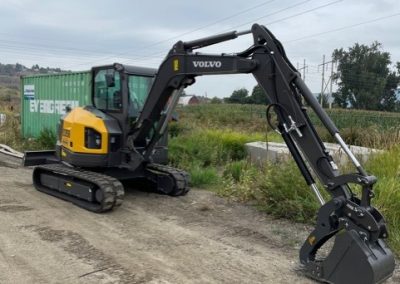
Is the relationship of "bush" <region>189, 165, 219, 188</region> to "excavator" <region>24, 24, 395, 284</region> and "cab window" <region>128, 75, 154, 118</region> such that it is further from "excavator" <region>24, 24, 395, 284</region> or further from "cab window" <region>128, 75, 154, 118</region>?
"cab window" <region>128, 75, 154, 118</region>

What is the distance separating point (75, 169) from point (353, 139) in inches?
317

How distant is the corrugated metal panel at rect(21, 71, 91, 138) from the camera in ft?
48.5

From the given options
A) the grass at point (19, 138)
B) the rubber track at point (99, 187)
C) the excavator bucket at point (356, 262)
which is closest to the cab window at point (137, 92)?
the rubber track at point (99, 187)

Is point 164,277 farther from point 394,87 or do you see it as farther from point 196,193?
point 394,87

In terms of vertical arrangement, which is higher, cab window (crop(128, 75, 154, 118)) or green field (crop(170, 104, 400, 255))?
cab window (crop(128, 75, 154, 118))

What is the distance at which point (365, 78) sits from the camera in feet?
229

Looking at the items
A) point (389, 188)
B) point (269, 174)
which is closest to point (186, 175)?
point (269, 174)

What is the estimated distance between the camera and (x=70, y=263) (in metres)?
5.25

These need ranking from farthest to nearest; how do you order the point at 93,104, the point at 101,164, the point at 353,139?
the point at 353,139 < the point at 93,104 < the point at 101,164

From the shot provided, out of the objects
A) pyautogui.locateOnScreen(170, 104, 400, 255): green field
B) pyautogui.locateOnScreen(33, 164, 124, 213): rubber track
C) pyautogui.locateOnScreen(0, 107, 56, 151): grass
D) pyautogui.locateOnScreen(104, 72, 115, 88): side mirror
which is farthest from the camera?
pyautogui.locateOnScreen(0, 107, 56, 151): grass

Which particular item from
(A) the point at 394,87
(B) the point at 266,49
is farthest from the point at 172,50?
(A) the point at 394,87

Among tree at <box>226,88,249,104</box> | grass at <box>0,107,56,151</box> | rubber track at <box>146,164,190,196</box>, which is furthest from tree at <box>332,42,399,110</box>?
rubber track at <box>146,164,190,196</box>

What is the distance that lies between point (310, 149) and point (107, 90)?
4.39m

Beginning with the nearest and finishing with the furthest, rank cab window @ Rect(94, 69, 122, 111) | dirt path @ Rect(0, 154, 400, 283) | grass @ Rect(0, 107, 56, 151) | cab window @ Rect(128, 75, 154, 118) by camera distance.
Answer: dirt path @ Rect(0, 154, 400, 283), cab window @ Rect(94, 69, 122, 111), cab window @ Rect(128, 75, 154, 118), grass @ Rect(0, 107, 56, 151)
